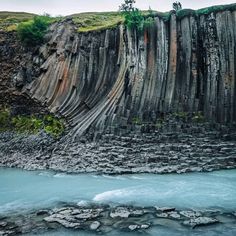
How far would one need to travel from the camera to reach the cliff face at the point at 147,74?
26984mm

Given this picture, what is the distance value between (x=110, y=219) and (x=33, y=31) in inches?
1043

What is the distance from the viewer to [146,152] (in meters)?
24.8

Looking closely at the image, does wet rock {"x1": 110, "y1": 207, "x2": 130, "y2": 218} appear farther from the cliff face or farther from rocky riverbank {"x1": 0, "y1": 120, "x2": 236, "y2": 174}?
the cliff face

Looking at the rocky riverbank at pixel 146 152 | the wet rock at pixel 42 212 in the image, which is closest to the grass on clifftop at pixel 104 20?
the rocky riverbank at pixel 146 152

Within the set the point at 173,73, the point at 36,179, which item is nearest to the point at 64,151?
the point at 36,179

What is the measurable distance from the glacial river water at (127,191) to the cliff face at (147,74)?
248 inches

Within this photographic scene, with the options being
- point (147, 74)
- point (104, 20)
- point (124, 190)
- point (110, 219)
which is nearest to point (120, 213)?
point (110, 219)

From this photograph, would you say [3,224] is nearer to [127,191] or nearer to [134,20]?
[127,191]

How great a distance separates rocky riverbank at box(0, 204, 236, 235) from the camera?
13.8 meters

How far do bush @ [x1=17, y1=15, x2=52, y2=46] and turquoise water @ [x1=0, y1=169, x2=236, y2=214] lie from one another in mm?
16969

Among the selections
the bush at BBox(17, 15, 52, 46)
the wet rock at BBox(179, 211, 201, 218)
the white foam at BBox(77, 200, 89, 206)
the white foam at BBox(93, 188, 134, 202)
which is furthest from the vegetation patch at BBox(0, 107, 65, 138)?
the wet rock at BBox(179, 211, 201, 218)

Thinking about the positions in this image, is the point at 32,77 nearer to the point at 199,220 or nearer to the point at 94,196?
the point at 94,196

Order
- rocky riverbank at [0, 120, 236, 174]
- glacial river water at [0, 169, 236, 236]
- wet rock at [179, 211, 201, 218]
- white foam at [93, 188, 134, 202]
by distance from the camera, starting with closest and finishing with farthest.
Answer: wet rock at [179, 211, 201, 218], glacial river water at [0, 169, 236, 236], white foam at [93, 188, 134, 202], rocky riverbank at [0, 120, 236, 174]

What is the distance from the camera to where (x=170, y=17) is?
95.6 feet
